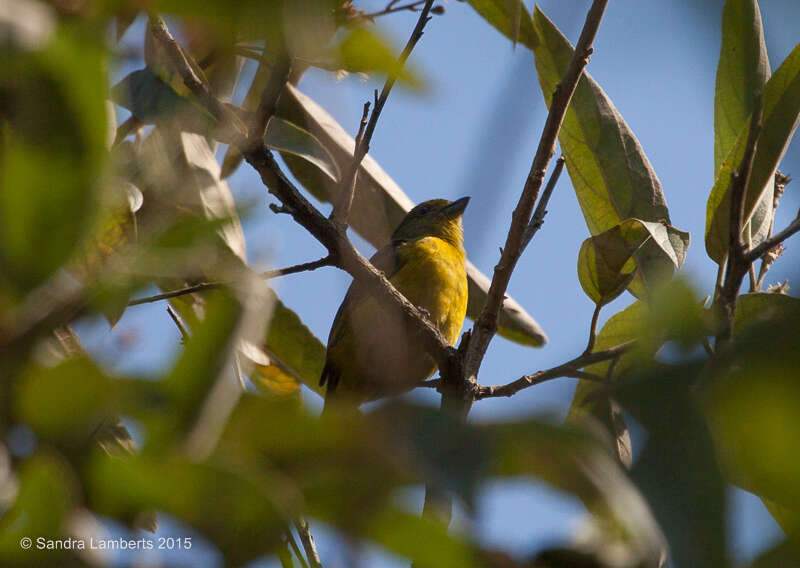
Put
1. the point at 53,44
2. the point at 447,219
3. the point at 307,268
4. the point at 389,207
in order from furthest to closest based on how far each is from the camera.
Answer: the point at 447,219 < the point at 389,207 < the point at 307,268 < the point at 53,44

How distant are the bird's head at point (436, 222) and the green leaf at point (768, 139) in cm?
344

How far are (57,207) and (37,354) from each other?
0.13 m

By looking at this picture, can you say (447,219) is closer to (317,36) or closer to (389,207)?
(389,207)

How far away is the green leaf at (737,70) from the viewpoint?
73.4 inches

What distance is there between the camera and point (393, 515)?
1.78ft

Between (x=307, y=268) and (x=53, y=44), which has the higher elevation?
(x=307, y=268)

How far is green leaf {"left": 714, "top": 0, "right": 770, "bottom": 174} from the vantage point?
73.4 inches

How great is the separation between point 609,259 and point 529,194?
14.7 inches

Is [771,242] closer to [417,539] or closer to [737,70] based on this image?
[737,70]

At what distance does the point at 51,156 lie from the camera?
1.66 feet

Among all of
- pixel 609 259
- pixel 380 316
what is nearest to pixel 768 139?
pixel 609 259

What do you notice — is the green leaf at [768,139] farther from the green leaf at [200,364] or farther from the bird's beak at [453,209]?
the bird's beak at [453,209]

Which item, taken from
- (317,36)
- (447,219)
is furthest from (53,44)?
(447,219)

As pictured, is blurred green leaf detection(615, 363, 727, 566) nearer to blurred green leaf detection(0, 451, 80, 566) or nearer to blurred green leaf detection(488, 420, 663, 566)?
blurred green leaf detection(488, 420, 663, 566)
